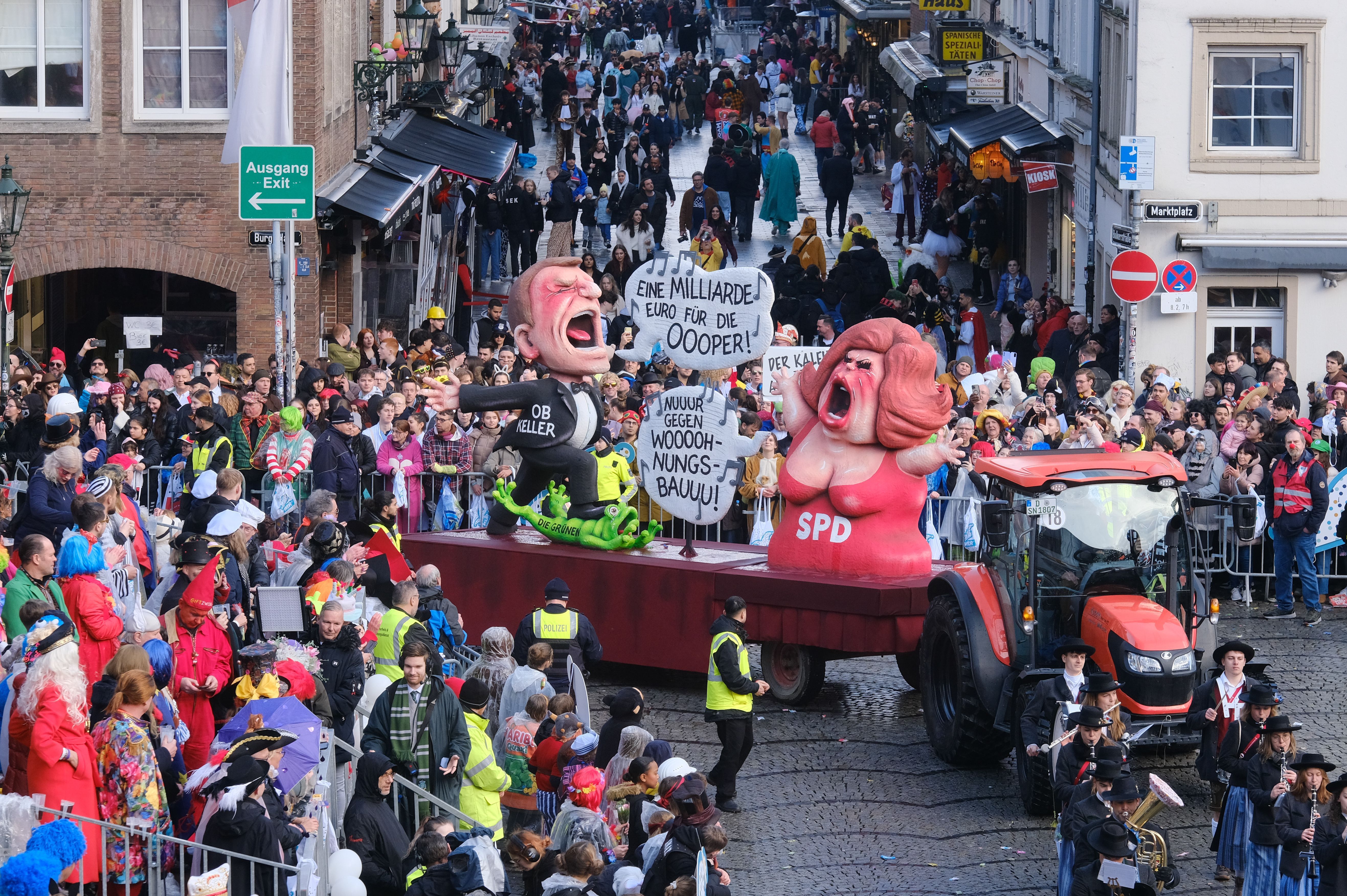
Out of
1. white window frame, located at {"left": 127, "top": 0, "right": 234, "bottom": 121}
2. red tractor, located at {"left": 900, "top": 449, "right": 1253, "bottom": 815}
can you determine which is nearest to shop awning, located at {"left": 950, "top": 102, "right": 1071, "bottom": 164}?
white window frame, located at {"left": 127, "top": 0, "right": 234, "bottom": 121}

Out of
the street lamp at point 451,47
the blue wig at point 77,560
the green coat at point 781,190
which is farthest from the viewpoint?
the green coat at point 781,190

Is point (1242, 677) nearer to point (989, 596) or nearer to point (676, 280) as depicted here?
point (989, 596)

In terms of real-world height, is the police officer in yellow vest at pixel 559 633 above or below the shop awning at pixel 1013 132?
below

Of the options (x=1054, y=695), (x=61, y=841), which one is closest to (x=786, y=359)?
(x=1054, y=695)

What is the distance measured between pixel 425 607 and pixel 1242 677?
17.5 ft

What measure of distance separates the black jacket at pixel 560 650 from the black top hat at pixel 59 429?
4.36m

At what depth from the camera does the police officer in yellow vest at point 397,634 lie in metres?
13.0

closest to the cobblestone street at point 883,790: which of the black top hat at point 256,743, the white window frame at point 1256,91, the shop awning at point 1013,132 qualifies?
the black top hat at point 256,743

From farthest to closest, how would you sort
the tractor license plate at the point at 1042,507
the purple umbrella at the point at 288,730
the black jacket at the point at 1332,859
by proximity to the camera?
the tractor license plate at the point at 1042,507 → the black jacket at the point at 1332,859 → the purple umbrella at the point at 288,730

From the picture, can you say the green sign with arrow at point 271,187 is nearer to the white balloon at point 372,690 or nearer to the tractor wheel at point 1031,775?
the white balloon at point 372,690

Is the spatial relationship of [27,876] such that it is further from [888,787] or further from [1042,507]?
[1042,507]

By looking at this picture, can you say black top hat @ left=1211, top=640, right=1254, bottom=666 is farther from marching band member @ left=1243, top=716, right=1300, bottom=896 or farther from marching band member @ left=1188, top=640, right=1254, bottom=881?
marching band member @ left=1243, top=716, right=1300, bottom=896

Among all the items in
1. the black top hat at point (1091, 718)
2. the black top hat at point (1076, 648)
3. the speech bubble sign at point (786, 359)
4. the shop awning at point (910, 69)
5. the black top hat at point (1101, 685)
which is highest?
the shop awning at point (910, 69)

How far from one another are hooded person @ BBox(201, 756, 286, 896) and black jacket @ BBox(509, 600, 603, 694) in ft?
13.3
